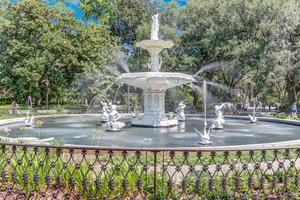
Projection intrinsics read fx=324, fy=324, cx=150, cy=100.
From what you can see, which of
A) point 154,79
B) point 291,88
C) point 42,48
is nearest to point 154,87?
point 154,79

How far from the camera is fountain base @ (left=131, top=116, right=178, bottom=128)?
17.4 m

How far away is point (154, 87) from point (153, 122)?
1.94m

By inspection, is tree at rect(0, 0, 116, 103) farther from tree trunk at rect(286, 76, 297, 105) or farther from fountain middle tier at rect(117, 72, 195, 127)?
tree trunk at rect(286, 76, 297, 105)

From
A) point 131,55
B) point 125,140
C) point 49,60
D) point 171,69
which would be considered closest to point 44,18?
point 49,60

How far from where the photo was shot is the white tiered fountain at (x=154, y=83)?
1672cm

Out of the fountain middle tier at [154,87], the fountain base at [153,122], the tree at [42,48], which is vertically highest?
the tree at [42,48]

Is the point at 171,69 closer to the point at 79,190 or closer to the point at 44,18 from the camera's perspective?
the point at 44,18

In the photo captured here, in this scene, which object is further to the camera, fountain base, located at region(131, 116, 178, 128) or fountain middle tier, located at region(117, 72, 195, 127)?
fountain base, located at region(131, 116, 178, 128)

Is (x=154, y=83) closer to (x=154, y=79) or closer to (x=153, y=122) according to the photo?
(x=154, y=79)

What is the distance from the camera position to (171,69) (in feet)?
117

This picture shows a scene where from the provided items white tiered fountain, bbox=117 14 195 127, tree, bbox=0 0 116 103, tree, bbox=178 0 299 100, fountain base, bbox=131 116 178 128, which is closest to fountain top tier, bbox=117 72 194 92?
white tiered fountain, bbox=117 14 195 127

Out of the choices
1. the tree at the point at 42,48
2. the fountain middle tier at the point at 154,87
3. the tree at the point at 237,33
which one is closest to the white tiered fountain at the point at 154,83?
the fountain middle tier at the point at 154,87

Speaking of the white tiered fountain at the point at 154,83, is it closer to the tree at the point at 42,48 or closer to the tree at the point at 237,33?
the tree at the point at 237,33

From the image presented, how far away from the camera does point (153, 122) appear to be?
17672mm
